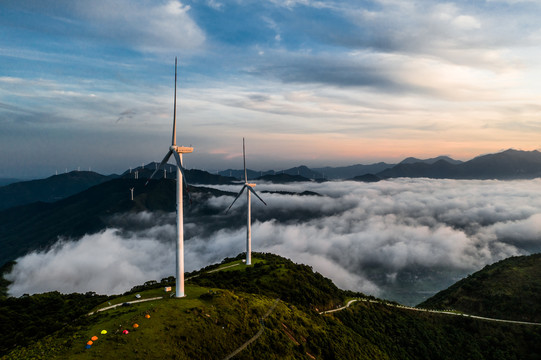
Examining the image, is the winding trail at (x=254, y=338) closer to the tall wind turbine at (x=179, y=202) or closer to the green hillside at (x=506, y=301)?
the tall wind turbine at (x=179, y=202)

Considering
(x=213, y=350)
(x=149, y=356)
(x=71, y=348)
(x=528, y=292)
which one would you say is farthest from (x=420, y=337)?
(x=71, y=348)

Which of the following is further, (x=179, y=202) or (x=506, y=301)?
(x=506, y=301)

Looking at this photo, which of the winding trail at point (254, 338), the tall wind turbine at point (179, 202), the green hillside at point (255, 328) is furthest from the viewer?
the tall wind turbine at point (179, 202)

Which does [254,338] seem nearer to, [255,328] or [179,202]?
[255,328]

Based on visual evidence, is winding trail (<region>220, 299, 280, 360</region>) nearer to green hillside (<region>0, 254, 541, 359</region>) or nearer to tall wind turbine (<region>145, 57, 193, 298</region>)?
green hillside (<region>0, 254, 541, 359</region>)

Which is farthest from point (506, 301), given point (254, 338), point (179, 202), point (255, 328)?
point (179, 202)

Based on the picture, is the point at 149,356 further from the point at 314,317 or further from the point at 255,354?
the point at 314,317

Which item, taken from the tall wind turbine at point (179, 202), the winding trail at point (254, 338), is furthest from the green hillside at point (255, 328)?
the tall wind turbine at point (179, 202)

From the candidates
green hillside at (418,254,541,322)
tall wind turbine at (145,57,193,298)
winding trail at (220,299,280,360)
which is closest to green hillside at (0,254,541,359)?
winding trail at (220,299,280,360)
